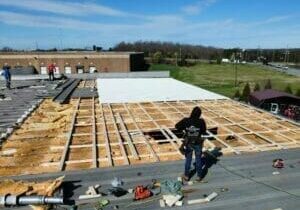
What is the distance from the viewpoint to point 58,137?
32.5ft

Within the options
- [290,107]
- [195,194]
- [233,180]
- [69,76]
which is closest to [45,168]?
Answer: [195,194]

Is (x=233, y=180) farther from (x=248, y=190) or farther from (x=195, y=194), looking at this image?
(x=195, y=194)

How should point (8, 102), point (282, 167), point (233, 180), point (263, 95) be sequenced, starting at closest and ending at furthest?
point (233, 180)
point (282, 167)
point (8, 102)
point (263, 95)

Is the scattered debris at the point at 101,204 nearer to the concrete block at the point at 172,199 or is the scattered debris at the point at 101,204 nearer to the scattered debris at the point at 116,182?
the scattered debris at the point at 116,182

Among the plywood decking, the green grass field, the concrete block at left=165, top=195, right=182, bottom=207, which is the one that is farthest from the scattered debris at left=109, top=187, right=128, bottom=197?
the green grass field

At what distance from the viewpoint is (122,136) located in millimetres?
10008

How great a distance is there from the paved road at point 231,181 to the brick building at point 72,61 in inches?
1585

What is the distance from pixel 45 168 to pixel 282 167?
5.21 metres

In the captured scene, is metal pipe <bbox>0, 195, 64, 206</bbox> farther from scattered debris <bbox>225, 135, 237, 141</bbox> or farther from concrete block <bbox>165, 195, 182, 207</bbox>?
scattered debris <bbox>225, 135, 237, 141</bbox>

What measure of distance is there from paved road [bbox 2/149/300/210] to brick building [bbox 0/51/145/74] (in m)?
40.3

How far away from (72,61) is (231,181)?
143 ft

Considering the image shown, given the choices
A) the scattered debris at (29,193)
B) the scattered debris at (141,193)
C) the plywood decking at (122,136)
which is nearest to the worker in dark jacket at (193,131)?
the scattered debris at (141,193)

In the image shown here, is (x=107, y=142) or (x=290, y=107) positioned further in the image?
(x=290, y=107)

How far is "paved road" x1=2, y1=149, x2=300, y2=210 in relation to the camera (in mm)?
5828
